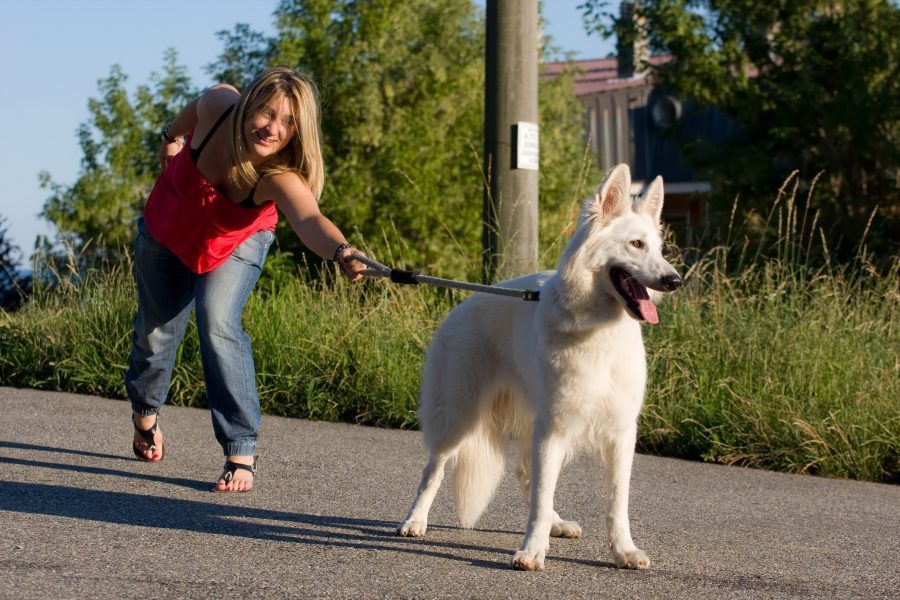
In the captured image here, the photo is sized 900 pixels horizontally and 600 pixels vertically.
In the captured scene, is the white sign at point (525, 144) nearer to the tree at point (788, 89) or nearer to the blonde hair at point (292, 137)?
the blonde hair at point (292, 137)

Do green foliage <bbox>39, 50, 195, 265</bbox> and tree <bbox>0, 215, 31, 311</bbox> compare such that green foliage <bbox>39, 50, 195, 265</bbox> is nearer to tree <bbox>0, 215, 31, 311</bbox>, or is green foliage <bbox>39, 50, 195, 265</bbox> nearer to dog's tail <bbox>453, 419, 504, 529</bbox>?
tree <bbox>0, 215, 31, 311</bbox>

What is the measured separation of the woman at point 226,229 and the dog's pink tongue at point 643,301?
4.20ft

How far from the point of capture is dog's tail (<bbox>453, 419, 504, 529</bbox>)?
4809 millimetres

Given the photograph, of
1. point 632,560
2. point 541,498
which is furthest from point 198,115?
point 632,560

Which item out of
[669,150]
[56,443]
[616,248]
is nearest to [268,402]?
[56,443]

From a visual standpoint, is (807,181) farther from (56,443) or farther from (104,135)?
(56,443)

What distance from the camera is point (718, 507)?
570 centimetres

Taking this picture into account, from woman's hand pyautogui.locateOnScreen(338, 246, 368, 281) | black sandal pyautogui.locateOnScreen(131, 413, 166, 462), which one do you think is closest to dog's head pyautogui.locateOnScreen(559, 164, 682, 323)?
woman's hand pyautogui.locateOnScreen(338, 246, 368, 281)

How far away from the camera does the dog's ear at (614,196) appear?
425 centimetres

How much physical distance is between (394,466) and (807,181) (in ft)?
37.8

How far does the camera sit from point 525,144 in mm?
8375

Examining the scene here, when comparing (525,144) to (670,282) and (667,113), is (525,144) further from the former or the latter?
(667,113)

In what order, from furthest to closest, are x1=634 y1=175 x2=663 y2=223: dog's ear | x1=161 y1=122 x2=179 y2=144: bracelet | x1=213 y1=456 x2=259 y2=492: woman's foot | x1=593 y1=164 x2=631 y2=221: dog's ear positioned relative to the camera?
1. x1=161 y1=122 x2=179 y2=144: bracelet
2. x1=213 y1=456 x2=259 y2=492: woman's foot
3. x1=634 y1=175 x2=663 y2=223: dog's ear
4. x1=593 y1=164 x2=631 y2=221: dog's ear

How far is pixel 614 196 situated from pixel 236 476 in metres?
2.37
